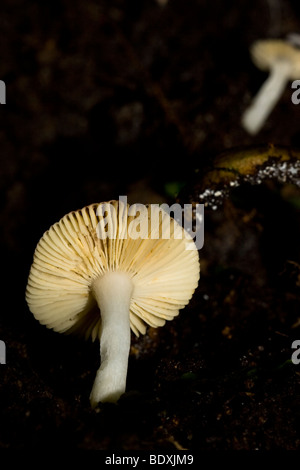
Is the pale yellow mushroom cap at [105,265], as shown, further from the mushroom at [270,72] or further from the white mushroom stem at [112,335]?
the mushroom at [270,72]

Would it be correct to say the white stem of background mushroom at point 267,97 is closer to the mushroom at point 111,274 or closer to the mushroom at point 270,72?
the mushroom at point 270,72

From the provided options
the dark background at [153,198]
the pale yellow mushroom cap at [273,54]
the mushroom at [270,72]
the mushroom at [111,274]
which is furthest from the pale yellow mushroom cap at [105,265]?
the pale yellow mushroom cap at [273,54]

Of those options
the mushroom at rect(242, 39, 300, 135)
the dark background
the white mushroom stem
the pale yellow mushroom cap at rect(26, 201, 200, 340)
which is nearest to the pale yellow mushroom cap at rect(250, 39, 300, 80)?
the mushroom at rect(242, 39, 300, 135)

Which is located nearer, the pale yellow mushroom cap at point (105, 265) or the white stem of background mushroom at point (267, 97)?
the pale yellow mushroom cap at point (105, 265)

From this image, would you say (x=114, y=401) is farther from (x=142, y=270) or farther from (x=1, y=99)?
(x=1, y=99)

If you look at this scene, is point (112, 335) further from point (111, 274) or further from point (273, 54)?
point (273, 54)

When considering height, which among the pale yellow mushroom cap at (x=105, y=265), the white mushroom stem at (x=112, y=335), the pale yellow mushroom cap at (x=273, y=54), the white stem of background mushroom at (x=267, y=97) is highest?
the pale yellow mushroom cap at (x=273, y=54)

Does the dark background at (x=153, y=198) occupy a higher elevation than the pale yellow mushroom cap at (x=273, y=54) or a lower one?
lower

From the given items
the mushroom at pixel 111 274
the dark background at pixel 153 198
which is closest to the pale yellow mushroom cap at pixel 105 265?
the mushroom at pixel 111 274
